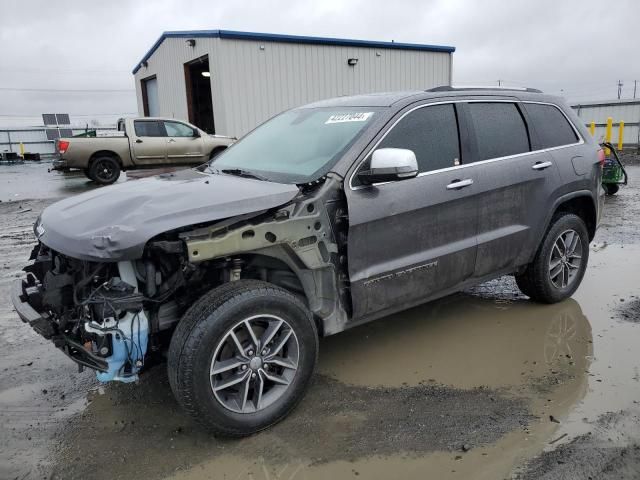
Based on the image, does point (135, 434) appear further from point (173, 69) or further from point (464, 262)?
point (173, 69)

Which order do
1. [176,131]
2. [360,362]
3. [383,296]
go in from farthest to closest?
[176,131] < [360,362] < [383,296]

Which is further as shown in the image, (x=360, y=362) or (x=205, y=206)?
(x=360, y=362)

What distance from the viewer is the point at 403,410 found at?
3.12 meters

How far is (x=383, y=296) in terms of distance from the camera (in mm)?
3387

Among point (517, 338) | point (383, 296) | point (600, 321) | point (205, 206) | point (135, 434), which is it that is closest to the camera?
point (205, 206)

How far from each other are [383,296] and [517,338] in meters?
Result: 1.37

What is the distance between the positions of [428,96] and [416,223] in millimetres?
967

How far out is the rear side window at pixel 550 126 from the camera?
4402mm

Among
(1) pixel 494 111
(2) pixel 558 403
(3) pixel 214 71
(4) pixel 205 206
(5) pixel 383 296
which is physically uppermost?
(3) pixel 214 71

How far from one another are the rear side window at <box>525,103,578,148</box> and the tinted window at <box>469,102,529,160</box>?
0.17 meters

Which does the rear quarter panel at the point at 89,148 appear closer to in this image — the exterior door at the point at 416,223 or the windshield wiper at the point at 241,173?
the windshield wiper at the point at 241,173

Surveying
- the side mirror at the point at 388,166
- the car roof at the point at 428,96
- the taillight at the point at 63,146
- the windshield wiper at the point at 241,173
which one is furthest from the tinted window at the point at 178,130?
the side mirror at the point at 388,166

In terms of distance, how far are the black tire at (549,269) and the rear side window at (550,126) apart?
0.65 metres

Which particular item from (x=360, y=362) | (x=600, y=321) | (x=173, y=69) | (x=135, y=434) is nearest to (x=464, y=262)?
(x=360, y=362)
